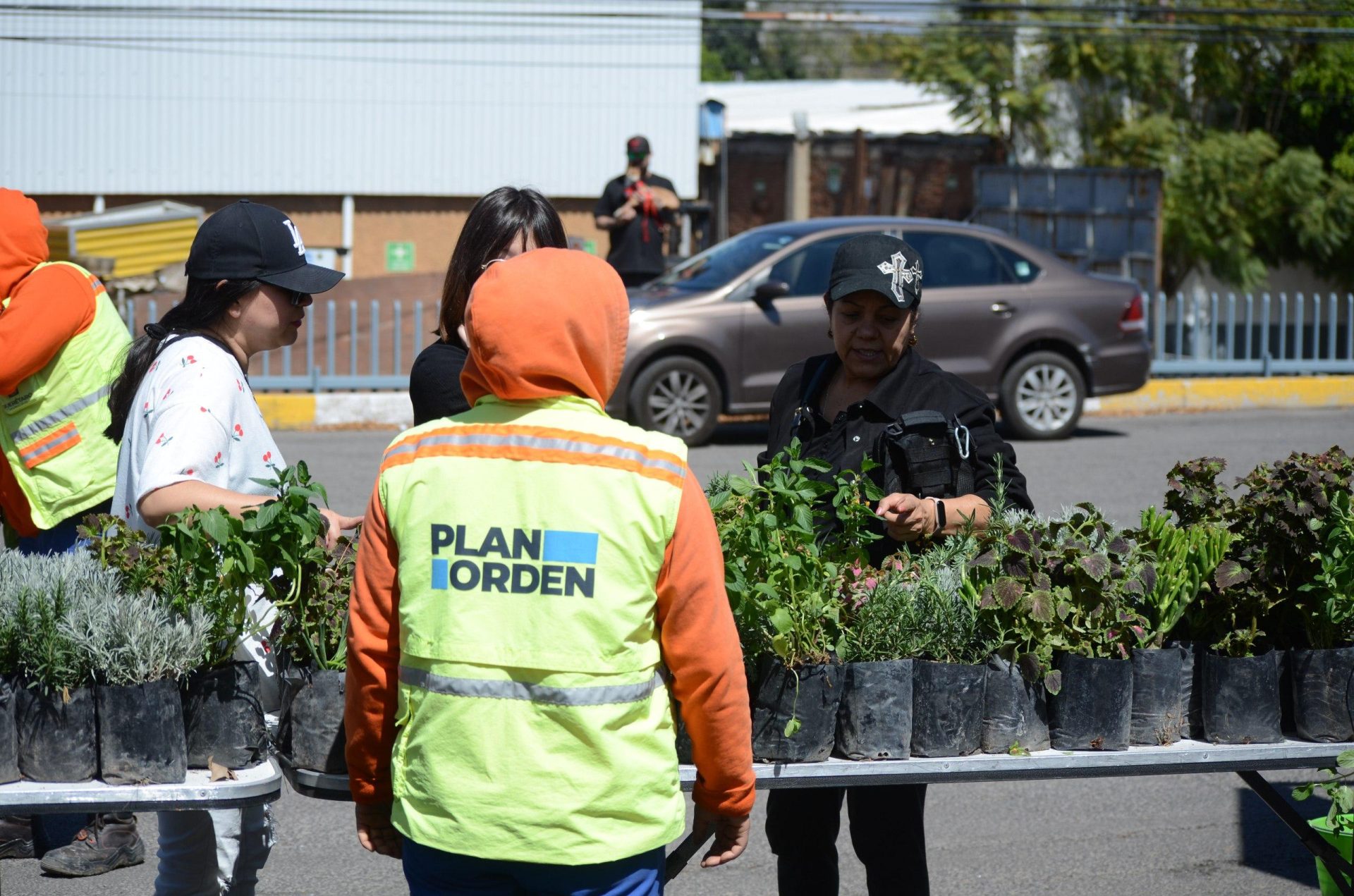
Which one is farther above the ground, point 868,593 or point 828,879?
point 868,593

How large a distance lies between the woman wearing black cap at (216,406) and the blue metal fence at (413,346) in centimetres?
996

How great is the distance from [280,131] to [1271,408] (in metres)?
Answer: 16.0

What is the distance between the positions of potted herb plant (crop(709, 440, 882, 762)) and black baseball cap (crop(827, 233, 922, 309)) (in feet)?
1.82

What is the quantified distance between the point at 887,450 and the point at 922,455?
80 millimetres

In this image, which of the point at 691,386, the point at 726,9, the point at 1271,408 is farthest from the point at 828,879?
the point at 726,9

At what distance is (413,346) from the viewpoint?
1388 centimetres

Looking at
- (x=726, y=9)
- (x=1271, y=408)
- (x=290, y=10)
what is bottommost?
(x=1271, y=408)

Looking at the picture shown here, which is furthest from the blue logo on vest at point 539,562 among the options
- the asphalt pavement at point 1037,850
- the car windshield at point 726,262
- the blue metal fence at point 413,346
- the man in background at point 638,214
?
the blue metal fence at point 413,346

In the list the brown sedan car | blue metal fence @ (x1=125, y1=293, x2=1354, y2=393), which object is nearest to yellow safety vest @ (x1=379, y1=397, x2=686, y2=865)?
the brown sedan car

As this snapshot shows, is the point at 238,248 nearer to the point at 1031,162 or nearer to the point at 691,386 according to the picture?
the point at 691,386

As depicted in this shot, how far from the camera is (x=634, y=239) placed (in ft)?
40.5

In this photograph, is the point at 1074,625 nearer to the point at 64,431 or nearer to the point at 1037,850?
the point at 1037,850

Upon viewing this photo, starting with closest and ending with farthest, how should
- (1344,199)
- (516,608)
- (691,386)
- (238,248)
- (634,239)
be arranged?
(516,608)
(238,248)
(691,386)
(634,239)
(1344,199)

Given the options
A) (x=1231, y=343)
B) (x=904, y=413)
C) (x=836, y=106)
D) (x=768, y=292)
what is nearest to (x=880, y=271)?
(x=904, y=413)
